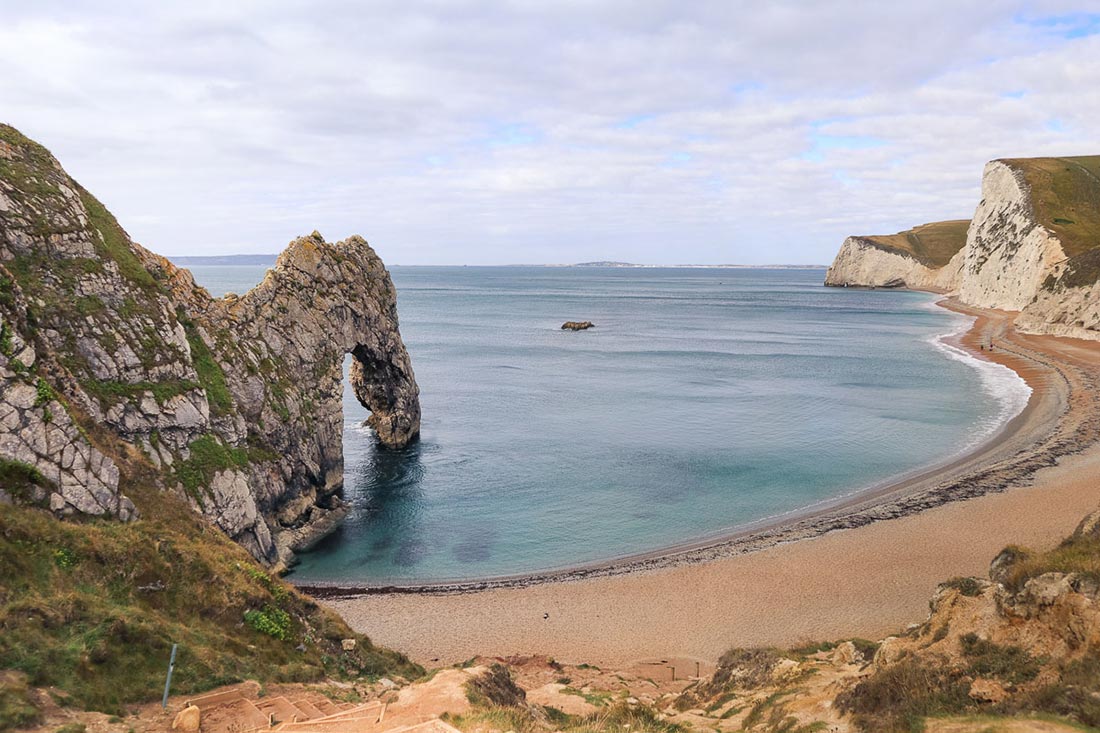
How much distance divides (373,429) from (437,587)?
26.9 meters

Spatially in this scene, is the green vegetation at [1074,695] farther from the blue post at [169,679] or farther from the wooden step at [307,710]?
the blue post at [169,679]

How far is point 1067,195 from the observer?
12731cm

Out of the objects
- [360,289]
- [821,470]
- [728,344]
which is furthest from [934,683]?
[728,344]

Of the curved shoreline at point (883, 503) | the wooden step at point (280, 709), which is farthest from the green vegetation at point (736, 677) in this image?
the curved shoreline at point (883, 503)

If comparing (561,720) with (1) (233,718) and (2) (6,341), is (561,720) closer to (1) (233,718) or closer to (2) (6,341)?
(1) (233,718)

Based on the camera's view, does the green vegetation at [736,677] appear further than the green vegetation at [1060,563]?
Yes

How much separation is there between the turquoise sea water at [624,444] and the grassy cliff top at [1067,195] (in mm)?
35853

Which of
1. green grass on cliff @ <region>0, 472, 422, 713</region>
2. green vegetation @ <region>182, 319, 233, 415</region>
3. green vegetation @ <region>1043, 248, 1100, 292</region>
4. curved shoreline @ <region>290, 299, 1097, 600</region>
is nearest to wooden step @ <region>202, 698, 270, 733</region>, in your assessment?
green grass on cliff @ <region>0, 472, 422, 713</region>

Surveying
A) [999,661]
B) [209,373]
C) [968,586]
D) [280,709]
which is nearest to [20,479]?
[280,709]

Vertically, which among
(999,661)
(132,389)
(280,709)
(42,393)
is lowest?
(280,709)

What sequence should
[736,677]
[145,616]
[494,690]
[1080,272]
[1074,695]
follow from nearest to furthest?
[1074,695] < [494,690] < [145,616] < [736,677] < [1080,272]

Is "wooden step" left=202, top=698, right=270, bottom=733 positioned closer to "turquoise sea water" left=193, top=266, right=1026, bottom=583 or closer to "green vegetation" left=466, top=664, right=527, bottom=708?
"green vegetation" left=466, top=664, right=527, bottom=708

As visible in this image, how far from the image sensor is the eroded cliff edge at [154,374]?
20.2 metres

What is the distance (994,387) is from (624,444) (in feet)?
136
